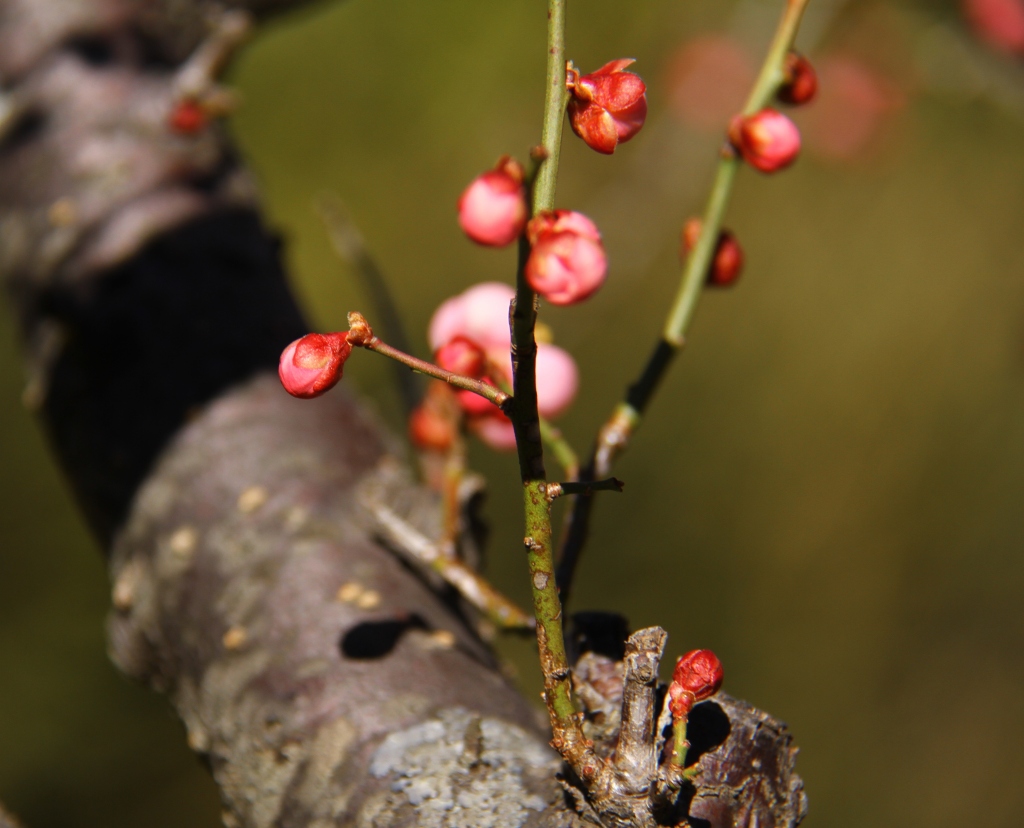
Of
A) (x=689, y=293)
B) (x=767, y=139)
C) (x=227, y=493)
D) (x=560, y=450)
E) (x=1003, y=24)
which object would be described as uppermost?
(x=1003, y=24)

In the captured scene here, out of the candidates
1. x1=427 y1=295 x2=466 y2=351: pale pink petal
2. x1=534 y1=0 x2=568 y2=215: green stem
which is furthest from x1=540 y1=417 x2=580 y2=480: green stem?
x1=534 y1=0 x2=568 y2=215: green stem

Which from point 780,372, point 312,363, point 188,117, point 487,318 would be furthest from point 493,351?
point 780,372

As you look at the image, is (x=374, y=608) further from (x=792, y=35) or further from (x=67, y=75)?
(x=67, y=75)

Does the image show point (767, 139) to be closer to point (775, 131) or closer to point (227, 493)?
point (775, 131)

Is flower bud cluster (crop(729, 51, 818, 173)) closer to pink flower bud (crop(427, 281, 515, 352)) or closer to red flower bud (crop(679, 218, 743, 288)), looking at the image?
red flower bud (crop(679, 218, 743, 288))

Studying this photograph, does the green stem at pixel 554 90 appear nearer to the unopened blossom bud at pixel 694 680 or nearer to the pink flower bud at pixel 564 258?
the pink flower bud at pixel 564 258

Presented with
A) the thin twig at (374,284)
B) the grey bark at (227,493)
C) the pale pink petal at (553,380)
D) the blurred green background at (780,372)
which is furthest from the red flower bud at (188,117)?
the blurred green background at (780,372)

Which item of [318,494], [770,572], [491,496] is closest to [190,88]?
[318,494]
